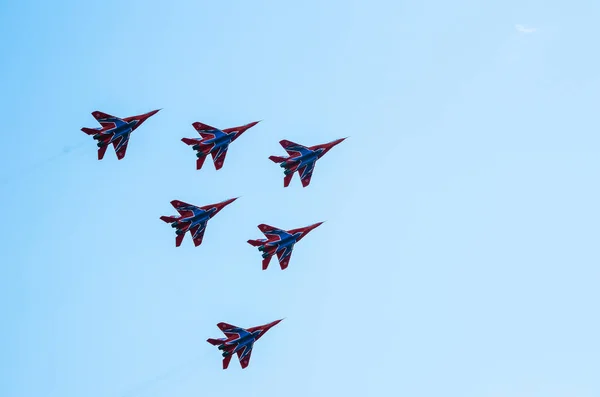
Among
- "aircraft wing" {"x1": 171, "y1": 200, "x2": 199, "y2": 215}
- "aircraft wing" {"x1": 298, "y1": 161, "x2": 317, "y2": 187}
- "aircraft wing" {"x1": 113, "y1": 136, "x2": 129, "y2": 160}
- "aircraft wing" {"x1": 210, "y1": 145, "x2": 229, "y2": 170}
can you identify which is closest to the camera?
"aircraft wing" {"x1": 298, "y1": 161, "x2": 317, "y2": 187}

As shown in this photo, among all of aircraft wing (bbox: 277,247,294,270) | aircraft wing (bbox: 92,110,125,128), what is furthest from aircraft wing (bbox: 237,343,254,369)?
aircraft wing (bbox: 92,110,125,128)

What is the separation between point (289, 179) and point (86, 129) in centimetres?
2521

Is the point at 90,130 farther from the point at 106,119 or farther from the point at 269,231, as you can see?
the point at 269,231

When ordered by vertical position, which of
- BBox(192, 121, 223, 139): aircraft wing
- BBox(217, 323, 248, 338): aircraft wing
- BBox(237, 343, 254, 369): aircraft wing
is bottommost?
BBox(237, 343, 254, 369): aircraft wing

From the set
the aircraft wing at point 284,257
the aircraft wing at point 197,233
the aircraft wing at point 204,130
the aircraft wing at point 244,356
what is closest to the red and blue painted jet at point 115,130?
the aircraft wing at point 204,130

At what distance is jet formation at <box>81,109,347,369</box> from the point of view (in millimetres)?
185625

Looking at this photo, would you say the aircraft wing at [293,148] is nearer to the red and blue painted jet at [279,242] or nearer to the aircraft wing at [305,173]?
the aircraft wing at [305,173]

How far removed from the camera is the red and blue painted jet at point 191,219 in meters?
187

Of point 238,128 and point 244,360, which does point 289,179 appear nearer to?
point 238,128

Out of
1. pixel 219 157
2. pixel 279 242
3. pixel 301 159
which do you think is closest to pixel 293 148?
pixel 301 159

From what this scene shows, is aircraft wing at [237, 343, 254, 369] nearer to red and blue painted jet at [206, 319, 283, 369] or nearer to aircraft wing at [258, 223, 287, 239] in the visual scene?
red and blue painted jet at [206, 319, 283, 369]

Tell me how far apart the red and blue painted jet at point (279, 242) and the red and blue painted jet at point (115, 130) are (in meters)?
19.4

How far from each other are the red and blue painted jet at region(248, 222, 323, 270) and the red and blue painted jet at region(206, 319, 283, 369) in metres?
8.24

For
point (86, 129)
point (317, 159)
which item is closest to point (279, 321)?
point (317, 159)
